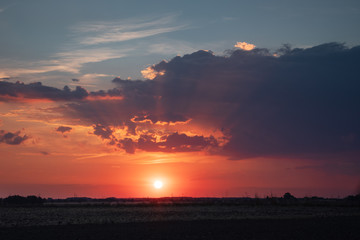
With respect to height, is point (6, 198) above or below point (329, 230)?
above

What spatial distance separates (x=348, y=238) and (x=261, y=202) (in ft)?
265

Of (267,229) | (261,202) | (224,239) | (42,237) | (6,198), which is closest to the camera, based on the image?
(224,239)

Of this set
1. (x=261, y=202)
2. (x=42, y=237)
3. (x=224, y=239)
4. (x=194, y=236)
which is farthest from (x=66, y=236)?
(x=261, y=202)

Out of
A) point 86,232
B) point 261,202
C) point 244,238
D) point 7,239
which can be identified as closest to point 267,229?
point 244,238

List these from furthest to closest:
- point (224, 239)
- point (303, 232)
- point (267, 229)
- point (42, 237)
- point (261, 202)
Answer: point (261, 202)
point (267, 229)
point (303, 232)
point (42, 237)
point (224, 239)

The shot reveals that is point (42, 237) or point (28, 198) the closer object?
point (42, 237)

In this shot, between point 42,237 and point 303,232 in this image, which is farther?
point 303,232

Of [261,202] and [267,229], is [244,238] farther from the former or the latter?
[261,202]

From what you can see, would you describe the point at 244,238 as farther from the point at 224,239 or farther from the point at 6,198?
the point at 6,198

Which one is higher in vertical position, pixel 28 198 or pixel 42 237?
pixel 28 198

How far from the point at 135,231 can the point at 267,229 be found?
13.2 metres

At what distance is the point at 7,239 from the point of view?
119 ft

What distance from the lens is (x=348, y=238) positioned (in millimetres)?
35406

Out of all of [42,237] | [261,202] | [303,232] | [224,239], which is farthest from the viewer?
[261,202]
